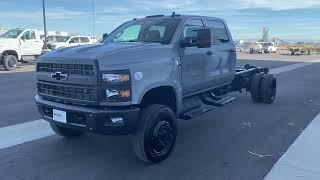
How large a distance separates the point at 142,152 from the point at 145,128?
0.33m

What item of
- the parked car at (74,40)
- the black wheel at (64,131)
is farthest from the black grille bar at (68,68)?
the parked car at (74,40)

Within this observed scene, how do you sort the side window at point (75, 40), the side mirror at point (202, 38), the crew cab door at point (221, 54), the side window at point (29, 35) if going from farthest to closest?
the side window at point (75, 40) → the side window at point (29, 35) → the crew cab door at point (221, 54) → the side mirror at point (202, 38)

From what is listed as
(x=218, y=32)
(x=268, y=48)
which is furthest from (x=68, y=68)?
(x=268, y=48)

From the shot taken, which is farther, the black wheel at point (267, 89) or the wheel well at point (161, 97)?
the black wheel at point (267, 89)

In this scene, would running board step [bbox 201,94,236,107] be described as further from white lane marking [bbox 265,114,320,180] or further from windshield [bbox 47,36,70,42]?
windshield [bbox 47,36,70,42]

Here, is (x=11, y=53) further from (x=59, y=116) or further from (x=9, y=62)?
(x=59, y=116)

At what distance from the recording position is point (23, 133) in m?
7.51

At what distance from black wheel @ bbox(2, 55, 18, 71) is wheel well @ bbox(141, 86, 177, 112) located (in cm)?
1850

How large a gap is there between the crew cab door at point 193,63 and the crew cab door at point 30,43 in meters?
17.7

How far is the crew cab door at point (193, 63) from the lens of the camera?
22.0 ft

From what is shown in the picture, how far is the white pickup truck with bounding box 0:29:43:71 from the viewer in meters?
22.7

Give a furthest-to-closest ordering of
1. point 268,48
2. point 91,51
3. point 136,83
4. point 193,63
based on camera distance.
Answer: point 268,48, point 193,63, point 91,51, point 136,83

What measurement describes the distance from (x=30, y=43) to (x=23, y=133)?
56.1ft

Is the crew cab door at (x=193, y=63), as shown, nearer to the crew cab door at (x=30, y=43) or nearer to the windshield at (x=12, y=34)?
the crew cab door at (x=30, y=43)
